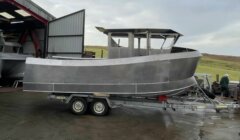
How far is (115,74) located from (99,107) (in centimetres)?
138

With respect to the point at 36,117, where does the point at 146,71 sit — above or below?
above

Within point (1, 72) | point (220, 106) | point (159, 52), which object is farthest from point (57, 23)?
point (220, 106)

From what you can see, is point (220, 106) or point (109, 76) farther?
point (220, 106)

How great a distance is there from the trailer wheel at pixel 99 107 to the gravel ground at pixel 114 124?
249 millimetres

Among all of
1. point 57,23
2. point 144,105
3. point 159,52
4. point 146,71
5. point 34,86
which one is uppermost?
point 57,23

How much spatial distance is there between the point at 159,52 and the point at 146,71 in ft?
3.20

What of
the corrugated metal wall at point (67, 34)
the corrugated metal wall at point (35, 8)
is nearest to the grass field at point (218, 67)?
the corrugated metal wall at point (67, 34)

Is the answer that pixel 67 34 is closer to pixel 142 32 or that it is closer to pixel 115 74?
pixel 142 32

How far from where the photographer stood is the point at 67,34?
1883 cm

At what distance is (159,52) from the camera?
9547 millimetres

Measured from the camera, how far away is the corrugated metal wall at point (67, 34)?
18375mm

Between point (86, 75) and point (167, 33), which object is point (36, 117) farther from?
point (167, 33)

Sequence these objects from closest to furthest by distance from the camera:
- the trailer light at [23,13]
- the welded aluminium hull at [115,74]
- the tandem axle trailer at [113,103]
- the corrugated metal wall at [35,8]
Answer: the welded aluminium hull at [115,74] < the tandem axle trailer at [113,103] < the corrugated metal wall at [35,8] < the trailer light at [23,13]

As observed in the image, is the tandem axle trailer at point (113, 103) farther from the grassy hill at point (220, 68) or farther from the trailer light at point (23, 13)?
the grassy hill at point (220, 68)
